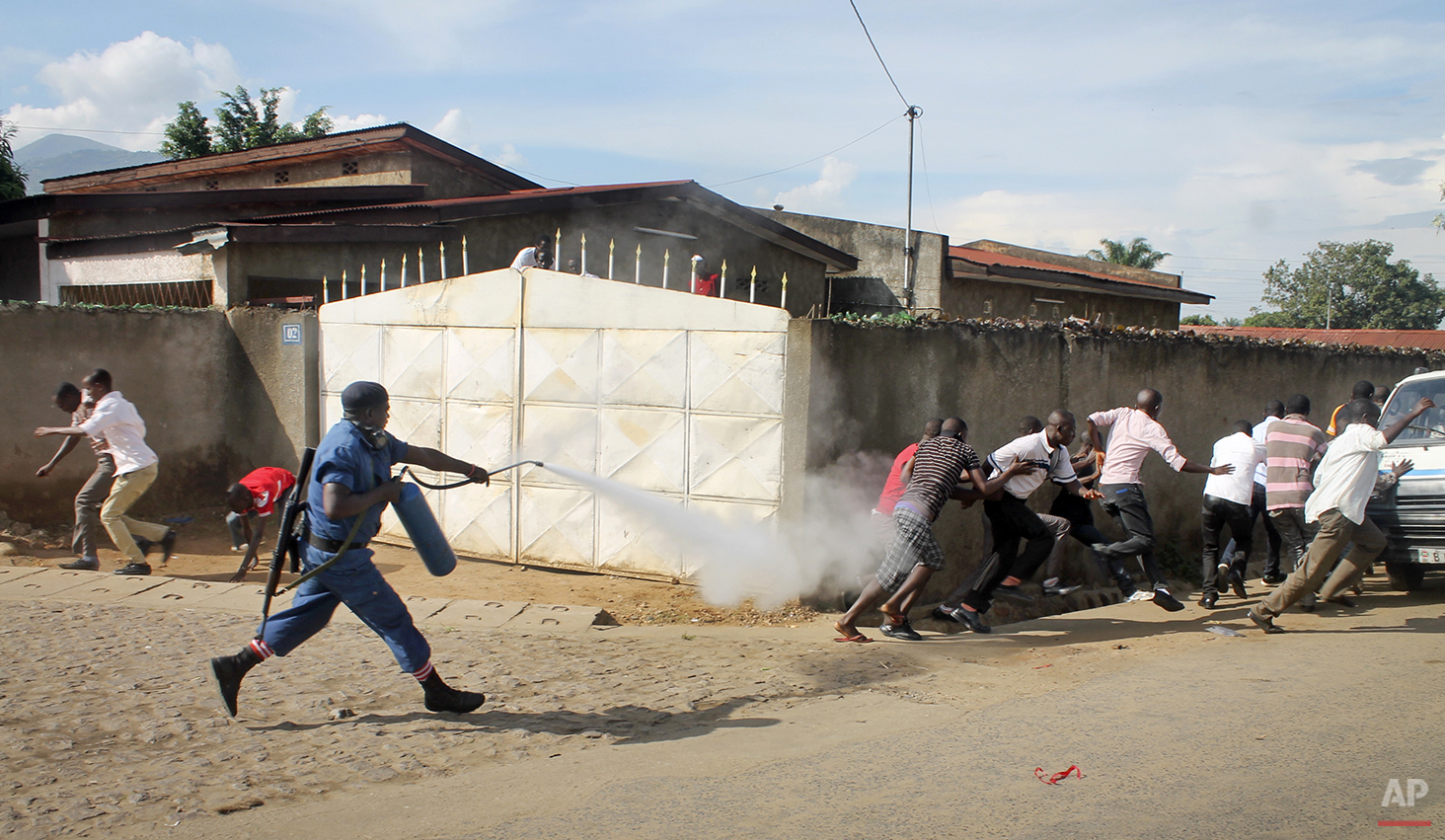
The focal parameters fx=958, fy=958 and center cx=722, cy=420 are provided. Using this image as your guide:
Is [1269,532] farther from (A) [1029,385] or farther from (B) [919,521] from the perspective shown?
(B) [919,521]

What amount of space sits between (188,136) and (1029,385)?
2813cm

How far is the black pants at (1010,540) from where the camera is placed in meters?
6.97

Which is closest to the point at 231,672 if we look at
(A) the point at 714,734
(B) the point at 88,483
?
(A) the point at 714,734

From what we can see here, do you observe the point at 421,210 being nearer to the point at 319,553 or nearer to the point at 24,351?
the point at 24,351

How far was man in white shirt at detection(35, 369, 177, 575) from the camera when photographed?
782 cm

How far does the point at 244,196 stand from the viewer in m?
12.7

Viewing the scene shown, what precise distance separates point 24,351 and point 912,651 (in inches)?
354

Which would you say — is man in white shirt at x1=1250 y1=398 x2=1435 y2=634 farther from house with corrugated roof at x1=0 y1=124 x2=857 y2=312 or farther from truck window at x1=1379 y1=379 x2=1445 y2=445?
house with corrugated roof at x1=0 y1=124 x2=857 y2=312

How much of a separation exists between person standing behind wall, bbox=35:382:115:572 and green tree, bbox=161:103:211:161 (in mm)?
23122

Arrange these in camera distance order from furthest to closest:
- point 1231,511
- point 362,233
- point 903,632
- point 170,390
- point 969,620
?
point 362,233 < point 170,390 < point 1231,511 < point 969,620 < point 903,632

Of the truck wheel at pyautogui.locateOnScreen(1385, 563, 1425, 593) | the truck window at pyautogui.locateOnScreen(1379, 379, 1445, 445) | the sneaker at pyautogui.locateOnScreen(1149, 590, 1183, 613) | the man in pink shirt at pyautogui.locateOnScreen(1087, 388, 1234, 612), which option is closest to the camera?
the sneaker at pyautogui.locateOnScreen(1149, 590, 1183, 613)

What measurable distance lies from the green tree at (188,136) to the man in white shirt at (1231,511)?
28.9m

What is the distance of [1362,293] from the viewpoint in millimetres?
50156

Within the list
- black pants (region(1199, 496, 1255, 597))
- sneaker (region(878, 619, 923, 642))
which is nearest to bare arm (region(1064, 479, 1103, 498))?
black pants (region(1199, 496, 1255, 597))
